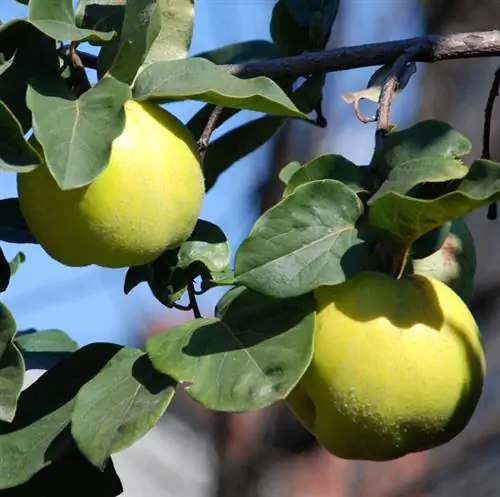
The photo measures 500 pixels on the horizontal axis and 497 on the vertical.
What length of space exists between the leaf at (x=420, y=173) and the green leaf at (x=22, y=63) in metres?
0.26

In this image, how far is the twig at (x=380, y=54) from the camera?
950mm

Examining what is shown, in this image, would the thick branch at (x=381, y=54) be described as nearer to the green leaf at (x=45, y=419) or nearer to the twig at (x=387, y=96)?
the twig at (x=387, y=96)

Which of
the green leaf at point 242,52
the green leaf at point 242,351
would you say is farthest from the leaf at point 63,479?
the green leaf at point 242,52

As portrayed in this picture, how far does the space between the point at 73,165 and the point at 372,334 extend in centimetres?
25

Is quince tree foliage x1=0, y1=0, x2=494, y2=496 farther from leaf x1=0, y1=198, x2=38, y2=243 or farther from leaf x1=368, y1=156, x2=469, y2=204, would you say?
leaf x1=0, y1=198, x2=38, y2=243

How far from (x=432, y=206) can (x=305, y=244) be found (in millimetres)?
100

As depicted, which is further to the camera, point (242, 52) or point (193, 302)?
point (242, 52)

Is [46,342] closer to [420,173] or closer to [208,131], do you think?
[208,131]

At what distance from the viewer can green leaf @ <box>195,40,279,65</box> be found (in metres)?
1.17

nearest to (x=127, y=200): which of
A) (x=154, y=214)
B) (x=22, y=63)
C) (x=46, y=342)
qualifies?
(x=154, y=214)

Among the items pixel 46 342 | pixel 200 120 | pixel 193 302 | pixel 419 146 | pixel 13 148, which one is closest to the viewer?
pixel 13 148

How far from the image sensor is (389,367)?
0.78m

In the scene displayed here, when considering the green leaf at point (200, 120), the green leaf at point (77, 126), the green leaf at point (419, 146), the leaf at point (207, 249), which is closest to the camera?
the green leaf at point (77, 126)

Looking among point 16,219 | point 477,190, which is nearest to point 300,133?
point 16,219
